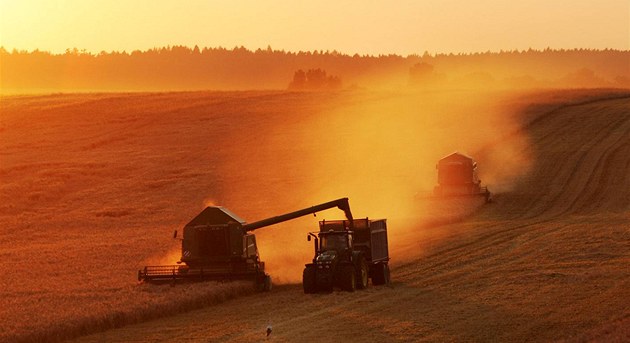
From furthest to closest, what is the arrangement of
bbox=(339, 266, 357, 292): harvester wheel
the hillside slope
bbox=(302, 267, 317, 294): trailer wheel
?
bbox=(339, 266, 357, 292): harvester wheel → bbox=(302, 267, 317, 294): trailer wheel → the hillside slope

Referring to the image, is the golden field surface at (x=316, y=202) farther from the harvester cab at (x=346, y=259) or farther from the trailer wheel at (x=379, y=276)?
the trailer wheel at (x=379, y=276)

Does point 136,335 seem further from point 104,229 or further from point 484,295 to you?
point 104,229

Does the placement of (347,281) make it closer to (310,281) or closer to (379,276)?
(310,281)

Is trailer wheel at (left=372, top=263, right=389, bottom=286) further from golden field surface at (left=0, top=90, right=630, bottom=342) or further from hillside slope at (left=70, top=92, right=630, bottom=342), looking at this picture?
golden field surface at (left=0, top=90, right=630, bottom=342)

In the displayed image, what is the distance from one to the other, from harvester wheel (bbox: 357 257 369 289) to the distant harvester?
28.0m

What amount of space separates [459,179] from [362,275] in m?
29.0

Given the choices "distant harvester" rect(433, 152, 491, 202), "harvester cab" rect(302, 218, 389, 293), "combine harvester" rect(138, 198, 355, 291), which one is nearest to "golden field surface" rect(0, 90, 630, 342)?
"harvester cab" rect(302, 218, 389, 293)

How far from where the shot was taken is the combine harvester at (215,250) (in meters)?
38.5

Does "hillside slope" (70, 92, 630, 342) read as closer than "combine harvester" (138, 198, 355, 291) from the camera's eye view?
Answer: Yes

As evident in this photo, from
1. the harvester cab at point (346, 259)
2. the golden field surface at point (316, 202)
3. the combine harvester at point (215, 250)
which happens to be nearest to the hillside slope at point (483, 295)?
the golden field surface at point (316, 202)

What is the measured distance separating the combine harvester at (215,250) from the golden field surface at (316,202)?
1.08m

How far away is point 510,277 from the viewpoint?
126 ft

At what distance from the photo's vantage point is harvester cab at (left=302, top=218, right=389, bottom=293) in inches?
1412

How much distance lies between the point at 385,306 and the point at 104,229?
2663cm
